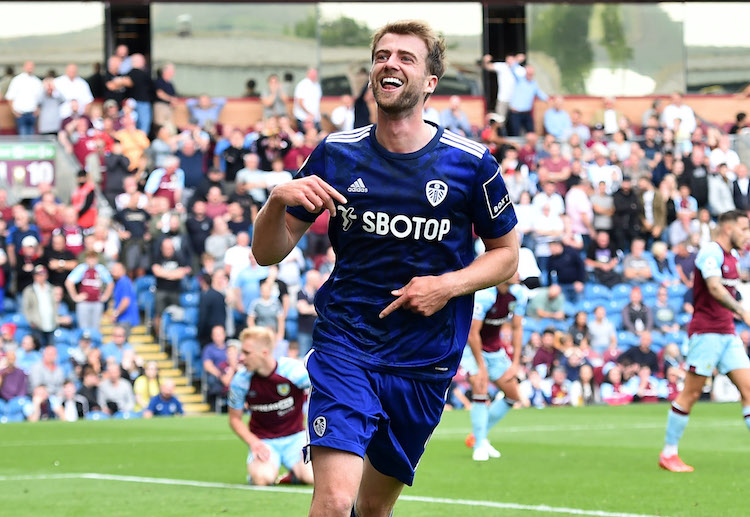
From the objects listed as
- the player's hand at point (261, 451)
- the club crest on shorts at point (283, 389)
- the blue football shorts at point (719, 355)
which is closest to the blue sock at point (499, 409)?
the blue football shorts at point (719, 355)

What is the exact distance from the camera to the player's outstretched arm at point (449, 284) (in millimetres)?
5789

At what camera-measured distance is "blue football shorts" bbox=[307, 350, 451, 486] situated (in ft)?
18.7

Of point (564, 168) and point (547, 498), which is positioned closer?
point (547, 498)

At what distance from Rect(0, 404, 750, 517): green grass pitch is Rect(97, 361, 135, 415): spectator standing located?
1.45m

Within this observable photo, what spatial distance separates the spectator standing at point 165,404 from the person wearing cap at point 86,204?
411 centimetres

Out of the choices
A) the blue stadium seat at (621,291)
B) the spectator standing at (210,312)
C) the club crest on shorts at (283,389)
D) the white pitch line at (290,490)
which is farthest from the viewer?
the blue stadium seat at (621,291)

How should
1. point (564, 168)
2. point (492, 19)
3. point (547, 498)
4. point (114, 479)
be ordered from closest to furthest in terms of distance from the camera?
point (547, 498) → point (114, 479) → point (564, 168) → point (492, 19)

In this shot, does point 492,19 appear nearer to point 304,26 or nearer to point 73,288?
point 304,26

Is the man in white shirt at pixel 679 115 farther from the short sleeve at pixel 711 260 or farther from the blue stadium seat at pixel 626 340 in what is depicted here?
the short sleeve at pixel 711 260

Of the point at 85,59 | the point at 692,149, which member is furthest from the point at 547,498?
the point at 85,59

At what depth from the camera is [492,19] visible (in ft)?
113

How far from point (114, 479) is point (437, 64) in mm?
7930

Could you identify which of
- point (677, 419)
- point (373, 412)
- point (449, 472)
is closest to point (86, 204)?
point (449, 472)

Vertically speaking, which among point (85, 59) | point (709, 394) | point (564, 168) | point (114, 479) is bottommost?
point (709, 394)
